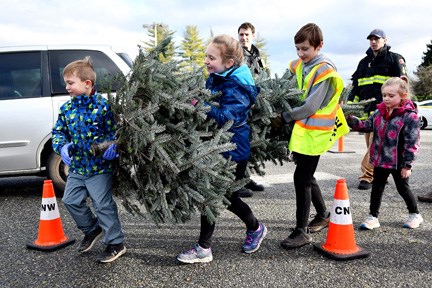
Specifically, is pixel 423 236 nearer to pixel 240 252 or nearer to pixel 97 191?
pixel 240 252

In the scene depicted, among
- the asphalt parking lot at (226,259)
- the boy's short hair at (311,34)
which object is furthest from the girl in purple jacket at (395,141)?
the boy's short hair at (311,34)

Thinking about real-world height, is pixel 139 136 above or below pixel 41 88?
below

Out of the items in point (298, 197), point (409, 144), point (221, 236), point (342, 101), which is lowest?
point (221, 236)

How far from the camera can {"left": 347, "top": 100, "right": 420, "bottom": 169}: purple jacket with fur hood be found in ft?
13.2

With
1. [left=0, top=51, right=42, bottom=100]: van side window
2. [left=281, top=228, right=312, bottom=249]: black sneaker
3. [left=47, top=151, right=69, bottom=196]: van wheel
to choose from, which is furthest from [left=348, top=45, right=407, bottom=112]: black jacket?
[left=0, top=51, right=42, bottom=100]: van side window

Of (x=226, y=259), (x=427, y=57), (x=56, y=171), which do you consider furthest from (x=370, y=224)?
(x=427, y=57)

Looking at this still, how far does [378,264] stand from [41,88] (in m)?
4.44

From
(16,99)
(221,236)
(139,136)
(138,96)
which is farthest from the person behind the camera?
(16,99)

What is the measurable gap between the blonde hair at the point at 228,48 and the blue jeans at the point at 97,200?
1294 mm

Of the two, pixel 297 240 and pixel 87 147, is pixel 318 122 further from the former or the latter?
pixel 87 147

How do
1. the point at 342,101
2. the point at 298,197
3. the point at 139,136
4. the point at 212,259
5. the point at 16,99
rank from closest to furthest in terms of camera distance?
the point at 139,136 → the point at 212,259 → the point at 298,197 → the point at 342,101 → the point at 16,99

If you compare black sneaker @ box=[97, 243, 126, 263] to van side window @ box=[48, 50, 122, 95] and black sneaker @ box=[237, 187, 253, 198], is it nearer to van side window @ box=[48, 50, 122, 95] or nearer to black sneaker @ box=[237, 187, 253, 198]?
black sneaker @ box=[237, 187, 253, 198]

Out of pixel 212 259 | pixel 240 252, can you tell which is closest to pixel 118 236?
pixel 212 259

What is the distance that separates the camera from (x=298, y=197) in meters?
3.69
